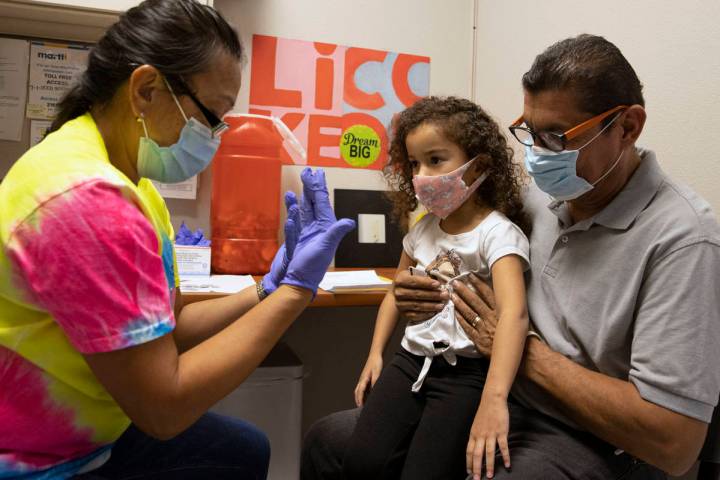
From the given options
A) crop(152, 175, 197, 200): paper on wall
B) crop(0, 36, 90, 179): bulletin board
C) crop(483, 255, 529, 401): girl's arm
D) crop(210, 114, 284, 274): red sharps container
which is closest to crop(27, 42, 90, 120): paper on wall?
crop(0, 36, 90, 179): bulletin board

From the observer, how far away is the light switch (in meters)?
2.17

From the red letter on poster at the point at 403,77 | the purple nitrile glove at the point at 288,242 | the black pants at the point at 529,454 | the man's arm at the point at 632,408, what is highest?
the red letter on poster at the point at 403,77

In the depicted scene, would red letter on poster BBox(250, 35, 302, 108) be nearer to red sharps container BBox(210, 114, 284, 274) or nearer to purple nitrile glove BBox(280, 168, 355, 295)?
red sharps container BBox(210, 114, 284, 274)

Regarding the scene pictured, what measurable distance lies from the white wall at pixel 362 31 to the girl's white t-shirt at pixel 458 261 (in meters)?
0.92

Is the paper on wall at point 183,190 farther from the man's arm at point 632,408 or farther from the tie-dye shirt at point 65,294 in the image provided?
the man's arm at point 632,408

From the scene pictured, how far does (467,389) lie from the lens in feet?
3.94

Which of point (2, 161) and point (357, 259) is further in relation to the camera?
point (357, 259)

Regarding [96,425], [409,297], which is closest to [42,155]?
[96,425]

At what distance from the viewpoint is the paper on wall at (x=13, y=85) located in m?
1.83

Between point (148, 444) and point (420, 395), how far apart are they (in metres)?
0.60

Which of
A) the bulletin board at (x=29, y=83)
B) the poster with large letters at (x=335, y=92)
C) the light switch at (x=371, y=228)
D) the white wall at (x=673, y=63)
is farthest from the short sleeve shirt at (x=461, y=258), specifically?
the bulletin board at (x=29, y=83)

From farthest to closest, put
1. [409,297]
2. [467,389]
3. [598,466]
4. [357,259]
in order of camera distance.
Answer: [357,259], [409,297], [467,389], [598,466]

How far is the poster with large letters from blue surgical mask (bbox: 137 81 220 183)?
1063 millimetres

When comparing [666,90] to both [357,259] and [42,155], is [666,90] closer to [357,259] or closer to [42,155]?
[357,259]
